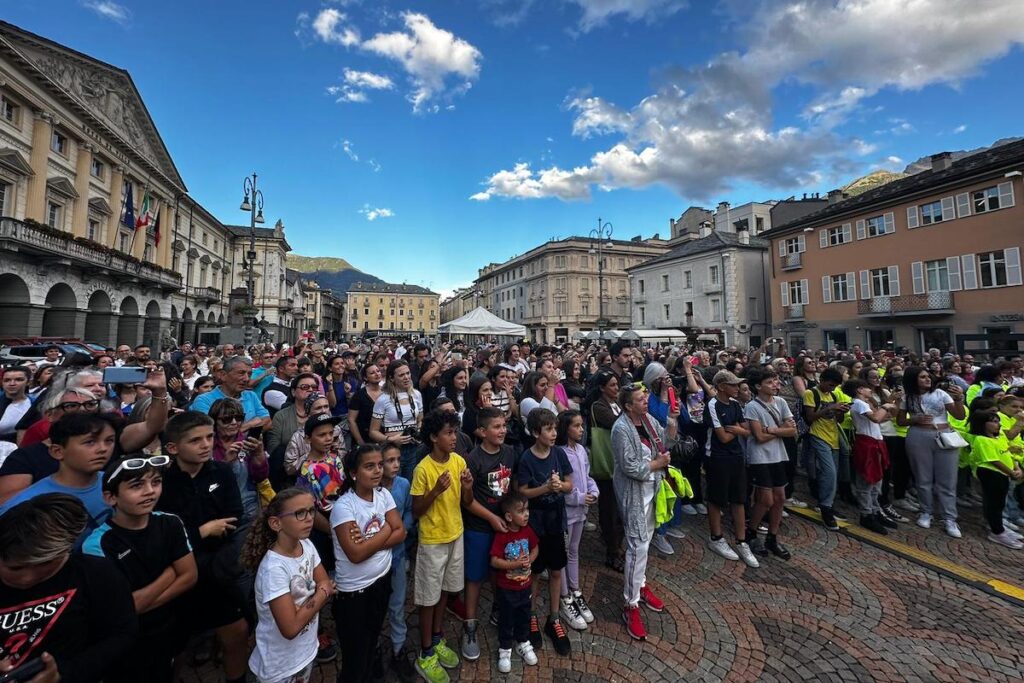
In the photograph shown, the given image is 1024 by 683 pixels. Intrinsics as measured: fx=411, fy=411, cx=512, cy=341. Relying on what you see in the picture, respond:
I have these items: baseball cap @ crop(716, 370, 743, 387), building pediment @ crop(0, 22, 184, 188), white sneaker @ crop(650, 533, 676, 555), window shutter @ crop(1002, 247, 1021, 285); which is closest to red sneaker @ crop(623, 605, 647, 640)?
white sneaker @ crop(650, 533, 676, 555)

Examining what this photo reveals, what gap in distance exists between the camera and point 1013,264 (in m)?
19.9

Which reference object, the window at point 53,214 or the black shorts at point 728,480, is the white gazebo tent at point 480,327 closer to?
the black shorts at point 728,480

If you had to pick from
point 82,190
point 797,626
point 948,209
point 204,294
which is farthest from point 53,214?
point 948,209

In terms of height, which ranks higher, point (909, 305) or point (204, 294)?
point (204, 294)

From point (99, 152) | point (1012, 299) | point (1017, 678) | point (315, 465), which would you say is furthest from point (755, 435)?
point (99, 152)

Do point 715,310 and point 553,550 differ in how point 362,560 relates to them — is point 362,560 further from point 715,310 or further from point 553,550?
point 715,310

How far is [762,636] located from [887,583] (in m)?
1.83

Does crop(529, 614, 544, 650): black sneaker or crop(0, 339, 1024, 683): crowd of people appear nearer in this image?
crop(0, 339, 1024, 683): crowd of people

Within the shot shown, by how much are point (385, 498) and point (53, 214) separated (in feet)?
107

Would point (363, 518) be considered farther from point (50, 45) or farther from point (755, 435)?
point (50, 45)

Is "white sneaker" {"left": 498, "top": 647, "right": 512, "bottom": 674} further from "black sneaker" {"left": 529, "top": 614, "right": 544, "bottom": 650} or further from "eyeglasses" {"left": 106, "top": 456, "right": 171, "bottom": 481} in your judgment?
"eyeglasses" {"left": 106, "top": 456, "right": 171, "bottom": 481}

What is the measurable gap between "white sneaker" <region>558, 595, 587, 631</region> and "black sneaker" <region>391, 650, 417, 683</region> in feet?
4.38

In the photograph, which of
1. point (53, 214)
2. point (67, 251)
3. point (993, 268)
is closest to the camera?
point (993, 268)

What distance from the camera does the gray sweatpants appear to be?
5.32 meters
